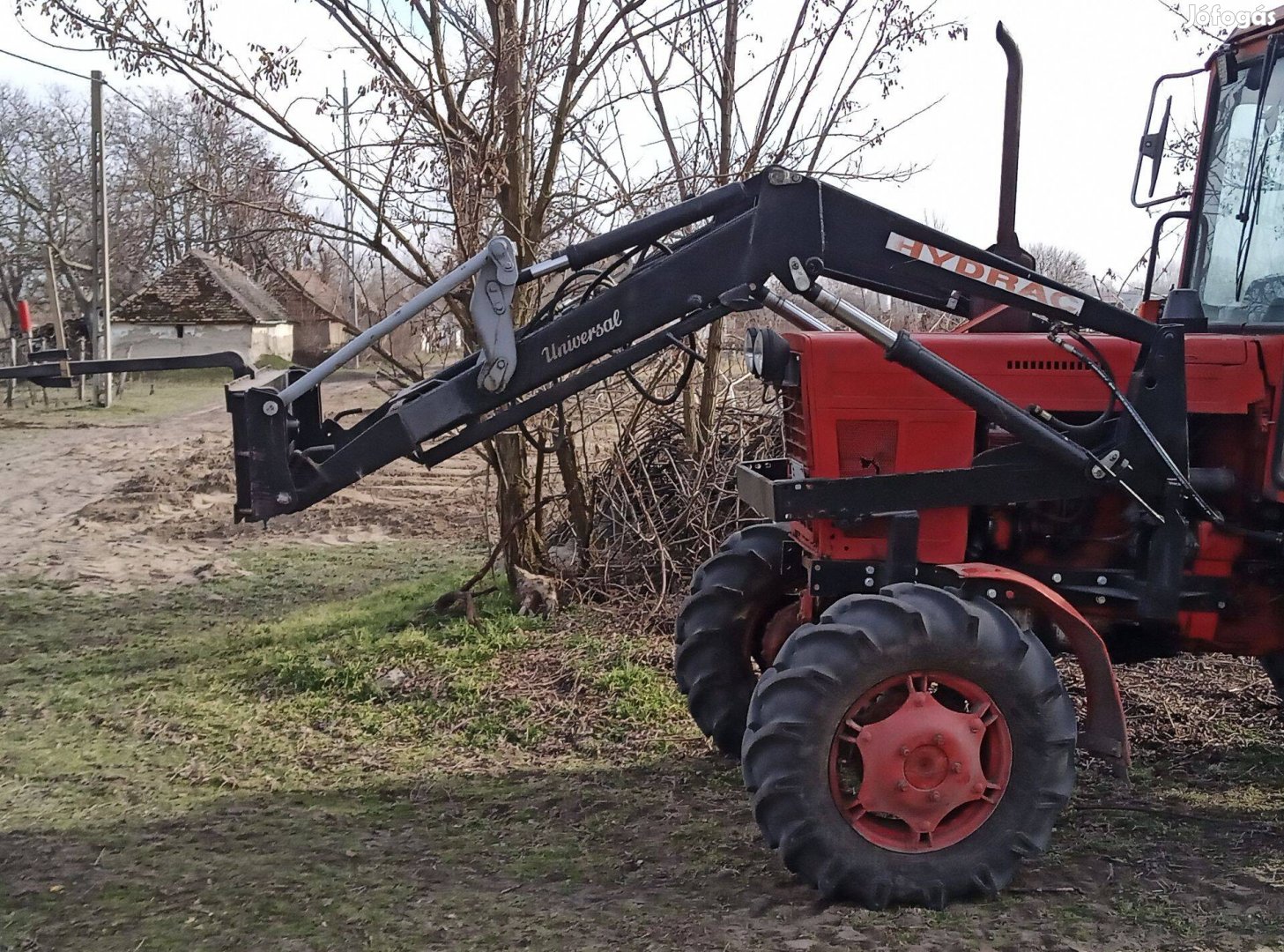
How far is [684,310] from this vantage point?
13.9 feet

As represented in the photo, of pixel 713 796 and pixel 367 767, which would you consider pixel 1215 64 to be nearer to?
pixel 713 796

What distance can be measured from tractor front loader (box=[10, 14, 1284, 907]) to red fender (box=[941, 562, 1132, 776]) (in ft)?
0.04

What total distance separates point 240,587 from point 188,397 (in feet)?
63.8

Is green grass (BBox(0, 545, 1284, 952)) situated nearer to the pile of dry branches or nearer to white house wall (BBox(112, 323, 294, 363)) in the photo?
the pile of dry branches

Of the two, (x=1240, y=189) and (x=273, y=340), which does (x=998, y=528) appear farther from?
(x=273, y=340)

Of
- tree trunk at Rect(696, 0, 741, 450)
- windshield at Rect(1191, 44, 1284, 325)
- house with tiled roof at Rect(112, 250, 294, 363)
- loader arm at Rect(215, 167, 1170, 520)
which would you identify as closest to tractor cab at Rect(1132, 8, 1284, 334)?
windshield at Rect(1191, 44, 1284, 325)

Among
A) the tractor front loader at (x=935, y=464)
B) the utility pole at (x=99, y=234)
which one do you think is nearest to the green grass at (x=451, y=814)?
the tractor front loader at (x=935, y=464)

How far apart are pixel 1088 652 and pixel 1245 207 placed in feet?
6.47

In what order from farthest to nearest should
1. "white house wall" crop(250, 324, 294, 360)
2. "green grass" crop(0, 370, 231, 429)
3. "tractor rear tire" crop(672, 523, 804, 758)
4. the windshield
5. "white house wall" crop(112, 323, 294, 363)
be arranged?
"white house wall" crop(250, 324, 294, 360) → "white house wall" crop(112, 323, 294, 363) → "green grass" crop(0, 370, 231, 429) → "tractor rear tire" crop(672, 523, 804, 758) → the windshield

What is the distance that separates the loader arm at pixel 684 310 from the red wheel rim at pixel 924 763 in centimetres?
96

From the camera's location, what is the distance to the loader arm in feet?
13.5

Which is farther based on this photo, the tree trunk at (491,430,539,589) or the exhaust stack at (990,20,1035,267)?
the tree trunk at (491,430,539,589)

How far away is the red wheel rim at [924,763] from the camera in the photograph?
3928 millimetres

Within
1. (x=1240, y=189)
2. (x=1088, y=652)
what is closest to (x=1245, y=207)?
(x=1240, y=189)
